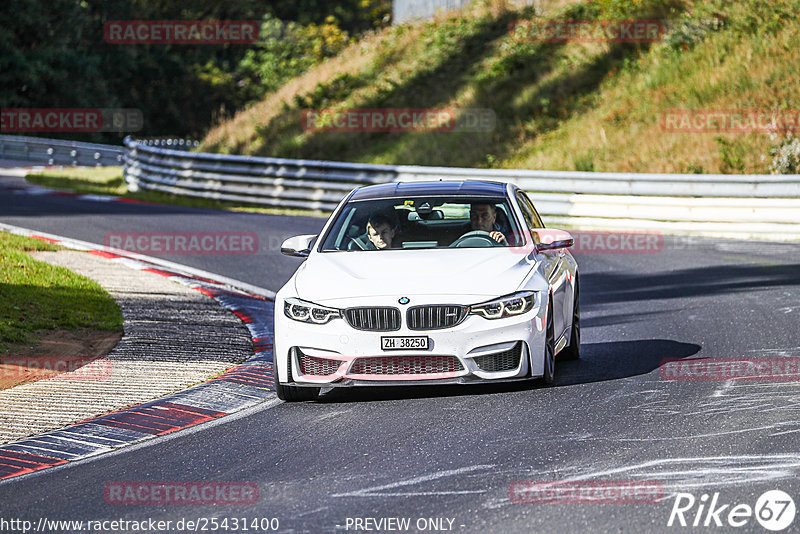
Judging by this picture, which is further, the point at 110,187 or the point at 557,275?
the point at 110,187

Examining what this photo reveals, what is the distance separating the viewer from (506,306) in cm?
873

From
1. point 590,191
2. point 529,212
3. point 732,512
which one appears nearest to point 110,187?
point 590,191

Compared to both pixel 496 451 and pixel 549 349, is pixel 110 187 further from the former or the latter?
pixel 496 451

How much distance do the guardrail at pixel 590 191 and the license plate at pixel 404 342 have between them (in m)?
14.0

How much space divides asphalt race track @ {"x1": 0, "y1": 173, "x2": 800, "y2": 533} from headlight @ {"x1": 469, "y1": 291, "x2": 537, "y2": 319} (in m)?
0.62

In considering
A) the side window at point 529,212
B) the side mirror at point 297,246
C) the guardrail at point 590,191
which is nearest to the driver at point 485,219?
the side window at point 529,212

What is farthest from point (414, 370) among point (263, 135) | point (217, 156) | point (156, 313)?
point (263, 135)

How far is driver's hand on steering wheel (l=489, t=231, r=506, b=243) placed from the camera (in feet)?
32.6

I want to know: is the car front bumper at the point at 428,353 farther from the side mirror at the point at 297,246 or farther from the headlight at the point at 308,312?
the side mirror at the point at 297,246

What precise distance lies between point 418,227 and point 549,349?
67.9 inches

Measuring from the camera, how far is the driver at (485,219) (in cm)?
1000

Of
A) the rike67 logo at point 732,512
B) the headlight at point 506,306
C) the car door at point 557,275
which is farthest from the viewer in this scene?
the car door at point 557,275

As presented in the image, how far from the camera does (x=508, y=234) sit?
9977 mm

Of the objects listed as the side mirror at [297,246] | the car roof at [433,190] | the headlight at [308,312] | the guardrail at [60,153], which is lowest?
the headlight at [308,312]
